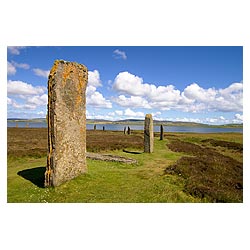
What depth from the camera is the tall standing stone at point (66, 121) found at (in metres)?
10.0

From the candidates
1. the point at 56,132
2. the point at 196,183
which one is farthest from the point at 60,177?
the point at 196,183

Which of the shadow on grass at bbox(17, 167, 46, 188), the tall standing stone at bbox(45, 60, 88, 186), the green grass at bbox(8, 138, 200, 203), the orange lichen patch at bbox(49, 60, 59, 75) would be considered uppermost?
the orange lichen patch at bbox(49, 60, 59, 75)

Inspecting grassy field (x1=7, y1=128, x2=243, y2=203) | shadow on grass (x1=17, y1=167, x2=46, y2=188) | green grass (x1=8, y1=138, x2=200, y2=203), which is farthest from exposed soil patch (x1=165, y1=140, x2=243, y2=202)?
shadow on grass (x1=17, y1=167, x2=46, y2=188)

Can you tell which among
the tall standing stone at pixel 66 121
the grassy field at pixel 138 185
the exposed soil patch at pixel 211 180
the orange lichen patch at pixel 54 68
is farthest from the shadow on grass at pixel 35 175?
the exposed soil patch at pixel 211 180

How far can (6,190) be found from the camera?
976cm

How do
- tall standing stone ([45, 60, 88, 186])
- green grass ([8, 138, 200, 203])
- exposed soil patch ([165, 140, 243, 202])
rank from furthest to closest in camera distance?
1. tall standing stone ([45, 60, 88, 186])
2. exposed soil patch ([165, 140, 243, 202])
3. green grass ([8, 138, 200, 203])

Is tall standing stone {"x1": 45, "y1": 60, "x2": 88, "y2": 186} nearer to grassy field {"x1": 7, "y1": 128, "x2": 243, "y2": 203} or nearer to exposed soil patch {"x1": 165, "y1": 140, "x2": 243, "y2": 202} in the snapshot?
grassy field {"x1": 7, "y1": 128, "x2": 243, "y2": 203}

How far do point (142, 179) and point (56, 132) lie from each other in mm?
4857

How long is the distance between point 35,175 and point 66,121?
383 cm

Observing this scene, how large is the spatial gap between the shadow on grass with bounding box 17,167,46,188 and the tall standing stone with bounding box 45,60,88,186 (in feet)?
3.08

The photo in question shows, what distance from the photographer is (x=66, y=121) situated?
1059cm

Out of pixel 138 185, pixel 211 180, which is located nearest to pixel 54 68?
pixel 138 185

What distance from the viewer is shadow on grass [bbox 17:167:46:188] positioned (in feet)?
36.0

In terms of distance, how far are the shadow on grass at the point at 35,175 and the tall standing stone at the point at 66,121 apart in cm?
94
